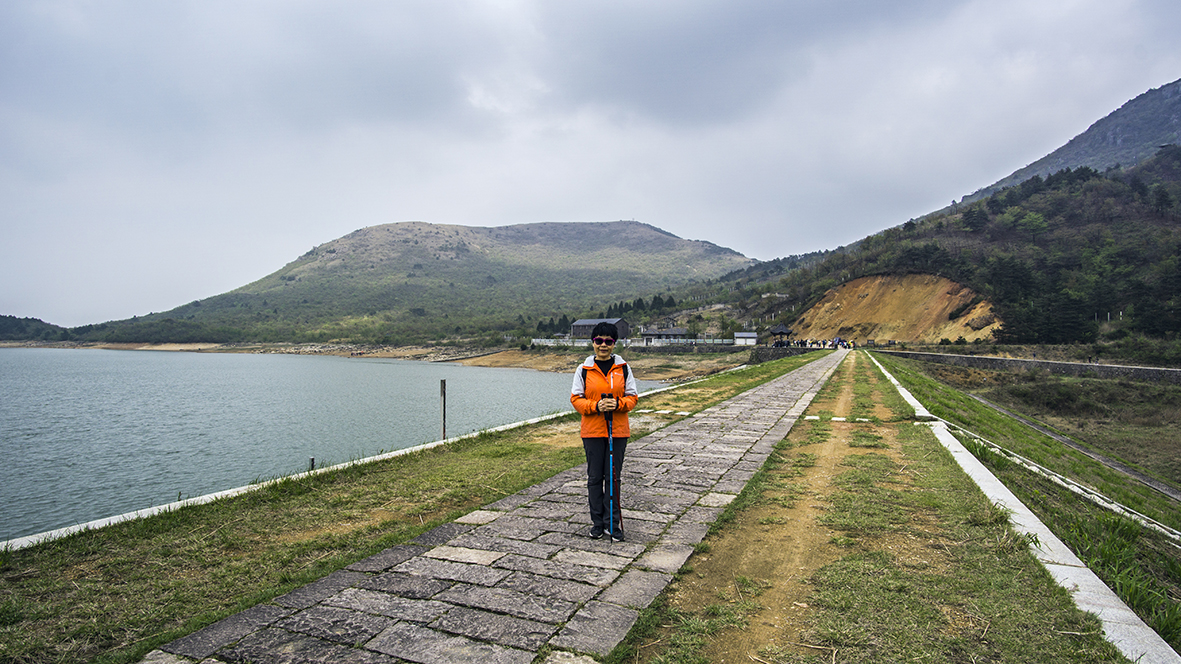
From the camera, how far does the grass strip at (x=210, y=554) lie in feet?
9.46

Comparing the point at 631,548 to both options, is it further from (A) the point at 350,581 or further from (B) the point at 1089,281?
(B) the point at 1089,281

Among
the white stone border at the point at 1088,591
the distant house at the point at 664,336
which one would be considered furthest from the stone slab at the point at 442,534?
the distant house at the point at 664,336

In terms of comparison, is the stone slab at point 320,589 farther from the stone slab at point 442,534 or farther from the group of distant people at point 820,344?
the group of distant people at point 820,344

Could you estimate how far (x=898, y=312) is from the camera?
203 ft

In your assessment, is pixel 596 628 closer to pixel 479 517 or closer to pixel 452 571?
pixel 452 571

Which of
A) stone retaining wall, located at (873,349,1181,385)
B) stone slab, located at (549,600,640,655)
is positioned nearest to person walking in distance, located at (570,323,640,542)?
stone slab, located at (549,600,640,655)

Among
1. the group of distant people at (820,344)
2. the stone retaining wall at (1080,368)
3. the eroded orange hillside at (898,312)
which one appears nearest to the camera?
the stone retaining wall at (1080,368)

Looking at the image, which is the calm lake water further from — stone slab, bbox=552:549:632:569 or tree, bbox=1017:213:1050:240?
tree, bbox=1017:213:1050:240

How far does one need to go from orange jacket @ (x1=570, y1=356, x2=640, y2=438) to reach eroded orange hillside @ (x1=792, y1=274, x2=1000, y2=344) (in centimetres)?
5726

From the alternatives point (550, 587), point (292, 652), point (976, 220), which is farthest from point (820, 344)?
point (292, 652)

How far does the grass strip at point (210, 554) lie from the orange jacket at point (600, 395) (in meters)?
1.71

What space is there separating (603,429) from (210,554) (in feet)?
10.2

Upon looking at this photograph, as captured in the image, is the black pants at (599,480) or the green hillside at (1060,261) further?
the green hillside at (1060,261)

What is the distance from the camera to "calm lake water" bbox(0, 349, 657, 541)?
40.7 ft
